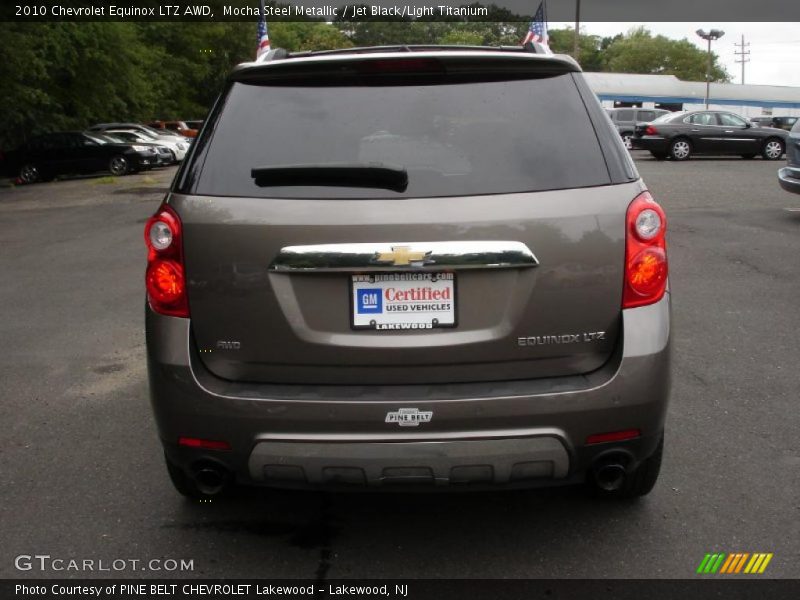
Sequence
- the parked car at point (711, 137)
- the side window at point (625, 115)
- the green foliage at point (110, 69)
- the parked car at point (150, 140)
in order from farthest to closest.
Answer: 1. the side window at point (625, 115)
2. the parked car at point (150, 140)
3. the parked car at point (711, 137)
4. the green foliage at point (110, 69)

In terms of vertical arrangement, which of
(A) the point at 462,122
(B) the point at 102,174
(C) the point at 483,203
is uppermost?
→ (A) the point at 462,122

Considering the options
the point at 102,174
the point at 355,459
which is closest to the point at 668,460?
the point at 355,459

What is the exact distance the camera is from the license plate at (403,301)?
9.23 feet

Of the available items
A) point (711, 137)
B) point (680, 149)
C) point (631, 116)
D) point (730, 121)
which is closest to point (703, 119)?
point (711, 137)

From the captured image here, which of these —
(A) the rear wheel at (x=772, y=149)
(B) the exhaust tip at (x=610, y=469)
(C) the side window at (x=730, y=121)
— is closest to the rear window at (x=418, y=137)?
(B) the exhaust tip at (x=610, y=469)

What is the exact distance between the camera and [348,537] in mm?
3381

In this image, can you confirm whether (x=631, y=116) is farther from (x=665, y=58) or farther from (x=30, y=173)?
(x=665, y=58)

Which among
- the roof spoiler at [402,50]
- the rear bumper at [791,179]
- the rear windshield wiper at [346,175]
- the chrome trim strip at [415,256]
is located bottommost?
the rear bumper at [791,179]

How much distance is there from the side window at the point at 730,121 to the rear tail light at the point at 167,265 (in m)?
25.0

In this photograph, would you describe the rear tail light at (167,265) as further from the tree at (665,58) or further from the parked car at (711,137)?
the tree at (665,58)

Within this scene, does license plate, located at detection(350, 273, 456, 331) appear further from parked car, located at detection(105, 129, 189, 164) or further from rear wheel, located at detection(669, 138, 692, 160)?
parked car, located at detection(105, 129, 189, 164)

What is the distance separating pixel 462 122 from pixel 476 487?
129 centimetres

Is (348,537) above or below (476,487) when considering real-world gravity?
below

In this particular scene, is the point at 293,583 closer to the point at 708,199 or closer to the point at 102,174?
the point at 708,199
